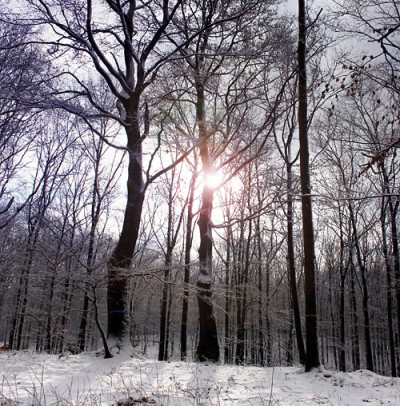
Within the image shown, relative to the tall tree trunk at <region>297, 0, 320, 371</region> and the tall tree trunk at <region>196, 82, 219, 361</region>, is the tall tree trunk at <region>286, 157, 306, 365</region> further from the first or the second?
the tall tree trunk at <region>297, 0, 320, 371</region>

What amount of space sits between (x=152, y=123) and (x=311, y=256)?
19.1ft

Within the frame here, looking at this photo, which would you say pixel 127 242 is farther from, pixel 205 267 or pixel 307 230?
pixel 307 230

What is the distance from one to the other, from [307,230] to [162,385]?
Answer: 15.2ft

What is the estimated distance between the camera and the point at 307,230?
25.0ft

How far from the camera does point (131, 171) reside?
8992mm

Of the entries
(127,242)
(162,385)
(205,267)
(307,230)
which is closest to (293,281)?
(205,267)

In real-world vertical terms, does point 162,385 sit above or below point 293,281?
below

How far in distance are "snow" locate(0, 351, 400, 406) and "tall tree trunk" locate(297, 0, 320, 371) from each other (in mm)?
522

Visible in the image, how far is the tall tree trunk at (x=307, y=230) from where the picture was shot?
23.1 ft

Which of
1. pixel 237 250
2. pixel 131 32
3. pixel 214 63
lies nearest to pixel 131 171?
pixel 131 32

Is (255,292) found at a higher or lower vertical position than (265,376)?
higher

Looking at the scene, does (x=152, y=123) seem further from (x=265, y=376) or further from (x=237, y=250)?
(x=237, y=250)

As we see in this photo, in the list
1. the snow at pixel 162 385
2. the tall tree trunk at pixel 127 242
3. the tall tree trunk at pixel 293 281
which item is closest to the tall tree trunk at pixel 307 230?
the snow at pixel 162 385

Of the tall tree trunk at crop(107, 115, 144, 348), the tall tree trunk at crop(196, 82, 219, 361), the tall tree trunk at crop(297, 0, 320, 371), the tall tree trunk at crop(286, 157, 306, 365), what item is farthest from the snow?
the tall tree trunk at crop(286, 157, 306, 365)
